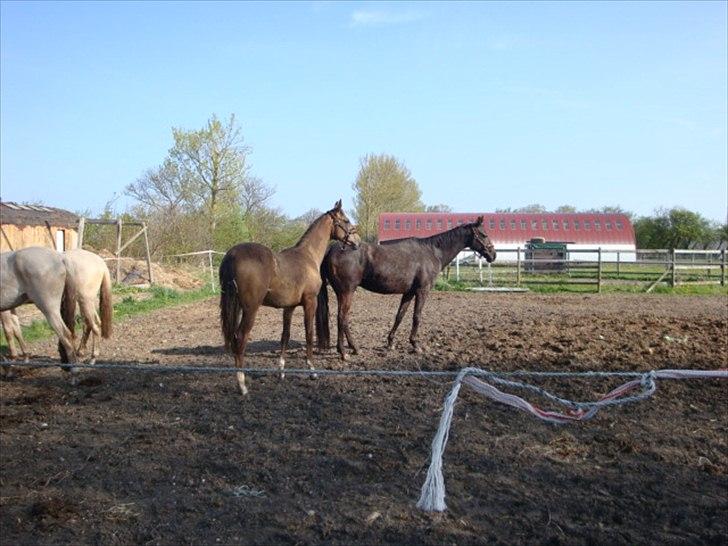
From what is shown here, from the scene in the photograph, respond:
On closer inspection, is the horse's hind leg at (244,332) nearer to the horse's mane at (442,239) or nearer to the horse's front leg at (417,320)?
the horse's front leg at (417,320)

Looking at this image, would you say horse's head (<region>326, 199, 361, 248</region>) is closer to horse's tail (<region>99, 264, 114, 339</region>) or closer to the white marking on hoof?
the white marking on hoof

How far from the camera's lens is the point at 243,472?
15.6ft

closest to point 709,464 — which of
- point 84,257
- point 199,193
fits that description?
point 84,257

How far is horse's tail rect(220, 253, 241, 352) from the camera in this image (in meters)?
6.98

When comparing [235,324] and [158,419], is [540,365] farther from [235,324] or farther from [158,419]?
[158,419]

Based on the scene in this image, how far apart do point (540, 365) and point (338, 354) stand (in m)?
2.85

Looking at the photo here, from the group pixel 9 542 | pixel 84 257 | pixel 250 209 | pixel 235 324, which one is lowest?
pixel 9 542

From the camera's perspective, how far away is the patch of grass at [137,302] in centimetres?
1178

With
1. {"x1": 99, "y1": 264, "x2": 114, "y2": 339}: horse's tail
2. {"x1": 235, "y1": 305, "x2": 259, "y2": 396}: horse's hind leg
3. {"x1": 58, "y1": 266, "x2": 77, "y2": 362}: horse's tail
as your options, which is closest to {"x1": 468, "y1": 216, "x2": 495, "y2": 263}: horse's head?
{"x1": 235, "y1": 305, "x2": 259, "y2": 396}: horse's hind leg

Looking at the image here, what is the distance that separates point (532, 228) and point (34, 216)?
110 ft

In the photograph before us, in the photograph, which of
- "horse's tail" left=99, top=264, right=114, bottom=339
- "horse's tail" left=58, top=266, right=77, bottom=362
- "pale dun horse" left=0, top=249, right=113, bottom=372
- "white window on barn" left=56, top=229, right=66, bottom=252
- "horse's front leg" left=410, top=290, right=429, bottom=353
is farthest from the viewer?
"white window on barn" left=56, top=229, right=66, bottom=252

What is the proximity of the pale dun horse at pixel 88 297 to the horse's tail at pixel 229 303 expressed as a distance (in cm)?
276

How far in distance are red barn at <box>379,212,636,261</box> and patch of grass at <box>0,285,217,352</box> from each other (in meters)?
23.9

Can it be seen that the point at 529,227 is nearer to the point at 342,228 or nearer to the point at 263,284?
the point at 342,228
